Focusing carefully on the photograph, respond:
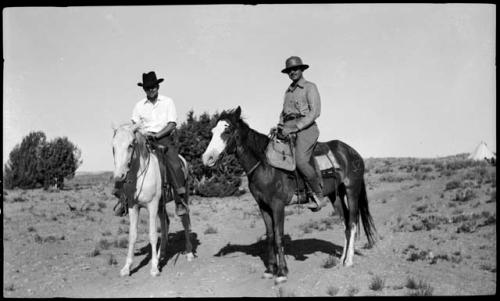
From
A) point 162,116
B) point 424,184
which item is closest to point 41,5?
point 162,116

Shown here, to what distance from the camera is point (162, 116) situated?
27.5ft

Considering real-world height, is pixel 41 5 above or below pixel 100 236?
above

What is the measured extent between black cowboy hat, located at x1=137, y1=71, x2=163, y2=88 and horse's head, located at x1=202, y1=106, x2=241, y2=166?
2.08m

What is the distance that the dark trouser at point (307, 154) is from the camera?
7.40 meters

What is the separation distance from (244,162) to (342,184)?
2642 mm

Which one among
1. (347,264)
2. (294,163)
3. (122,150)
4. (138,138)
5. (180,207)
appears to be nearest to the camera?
(122,150)

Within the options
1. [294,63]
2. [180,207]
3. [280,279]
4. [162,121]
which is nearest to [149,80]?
[162,121]

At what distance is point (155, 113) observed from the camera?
836 cm

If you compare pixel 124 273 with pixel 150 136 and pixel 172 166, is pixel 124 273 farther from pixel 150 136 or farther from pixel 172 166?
pixel 150 136

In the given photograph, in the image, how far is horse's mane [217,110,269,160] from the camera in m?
7.05

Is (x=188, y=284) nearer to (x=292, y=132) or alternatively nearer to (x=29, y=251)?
(x=292, y=132)

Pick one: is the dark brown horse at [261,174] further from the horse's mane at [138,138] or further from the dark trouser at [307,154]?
the horse's mane at [138,138]

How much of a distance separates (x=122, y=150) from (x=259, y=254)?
173 inches

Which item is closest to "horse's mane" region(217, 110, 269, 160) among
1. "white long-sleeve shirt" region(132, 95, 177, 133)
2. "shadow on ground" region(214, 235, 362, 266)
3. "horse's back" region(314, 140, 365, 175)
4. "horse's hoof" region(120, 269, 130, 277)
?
"horse's back" region(314, 140, 365, 175)
